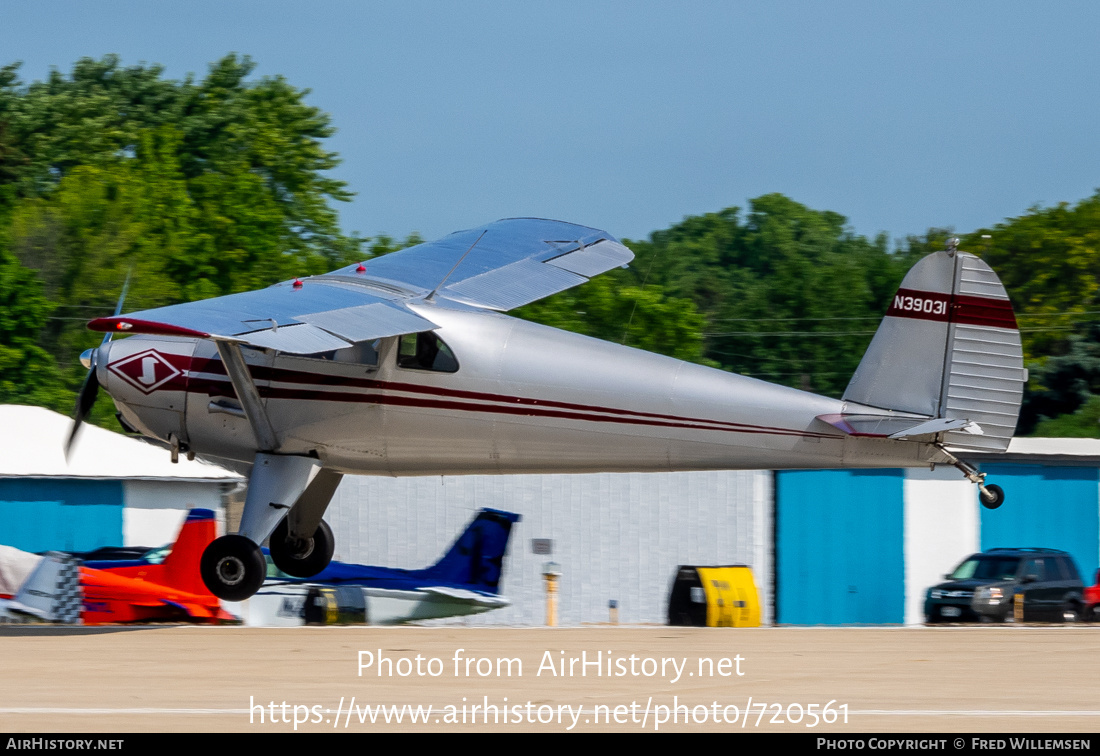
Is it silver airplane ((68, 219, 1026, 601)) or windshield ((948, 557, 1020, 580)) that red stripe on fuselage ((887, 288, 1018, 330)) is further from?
windshield ((948, 557, 1020, 580))

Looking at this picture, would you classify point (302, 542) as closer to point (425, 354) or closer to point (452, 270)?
point (425, 354)

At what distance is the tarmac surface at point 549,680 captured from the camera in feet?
30.9

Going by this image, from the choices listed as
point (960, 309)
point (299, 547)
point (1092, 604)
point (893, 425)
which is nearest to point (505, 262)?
point (299, 547)

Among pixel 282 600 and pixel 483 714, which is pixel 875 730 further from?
pixel 282 600

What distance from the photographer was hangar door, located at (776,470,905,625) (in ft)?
80.1

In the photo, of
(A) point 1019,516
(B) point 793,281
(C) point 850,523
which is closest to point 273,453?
(C) point 850,523

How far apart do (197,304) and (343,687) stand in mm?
3797

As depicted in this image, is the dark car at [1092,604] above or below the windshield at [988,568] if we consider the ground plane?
below

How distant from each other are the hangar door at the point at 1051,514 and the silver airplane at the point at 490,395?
13839 mm

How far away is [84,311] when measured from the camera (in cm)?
4403

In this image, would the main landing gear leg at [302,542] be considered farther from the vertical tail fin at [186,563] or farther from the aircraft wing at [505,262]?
the vertical tail fin at [186,563]

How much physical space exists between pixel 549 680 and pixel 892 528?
1496 cm

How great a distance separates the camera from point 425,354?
518 inches

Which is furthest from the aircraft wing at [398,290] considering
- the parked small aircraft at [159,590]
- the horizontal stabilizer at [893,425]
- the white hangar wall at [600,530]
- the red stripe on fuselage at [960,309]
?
the white hangar wall at [600,530]
